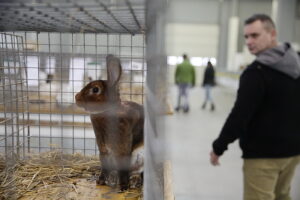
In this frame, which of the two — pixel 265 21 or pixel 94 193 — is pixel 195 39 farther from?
pixel 94 193

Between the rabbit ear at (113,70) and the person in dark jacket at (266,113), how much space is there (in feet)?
1.75

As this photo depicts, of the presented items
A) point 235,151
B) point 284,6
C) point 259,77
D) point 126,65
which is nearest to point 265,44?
point 259,77

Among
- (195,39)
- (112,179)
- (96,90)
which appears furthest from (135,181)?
(195,39)

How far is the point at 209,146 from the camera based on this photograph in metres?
2.70

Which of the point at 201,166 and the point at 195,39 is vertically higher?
the point at 195,39

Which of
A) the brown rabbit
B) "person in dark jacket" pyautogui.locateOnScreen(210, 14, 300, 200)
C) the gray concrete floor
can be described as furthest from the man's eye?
"person in dark jacket" pyautogui.locateOnScreen(210, 14, 300, 200)

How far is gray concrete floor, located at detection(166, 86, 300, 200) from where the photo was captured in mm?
1732

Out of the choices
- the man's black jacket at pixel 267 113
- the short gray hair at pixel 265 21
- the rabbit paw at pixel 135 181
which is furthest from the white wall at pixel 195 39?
the rabbit paw at pixel 135 181

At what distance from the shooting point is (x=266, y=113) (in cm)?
95

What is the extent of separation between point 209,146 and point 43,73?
2.34 meters

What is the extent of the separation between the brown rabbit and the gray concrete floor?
9.9 inches

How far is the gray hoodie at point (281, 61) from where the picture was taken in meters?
0.94

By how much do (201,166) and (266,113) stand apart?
1.33 meters

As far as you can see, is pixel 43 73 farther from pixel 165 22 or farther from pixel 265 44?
pixel 265 44
